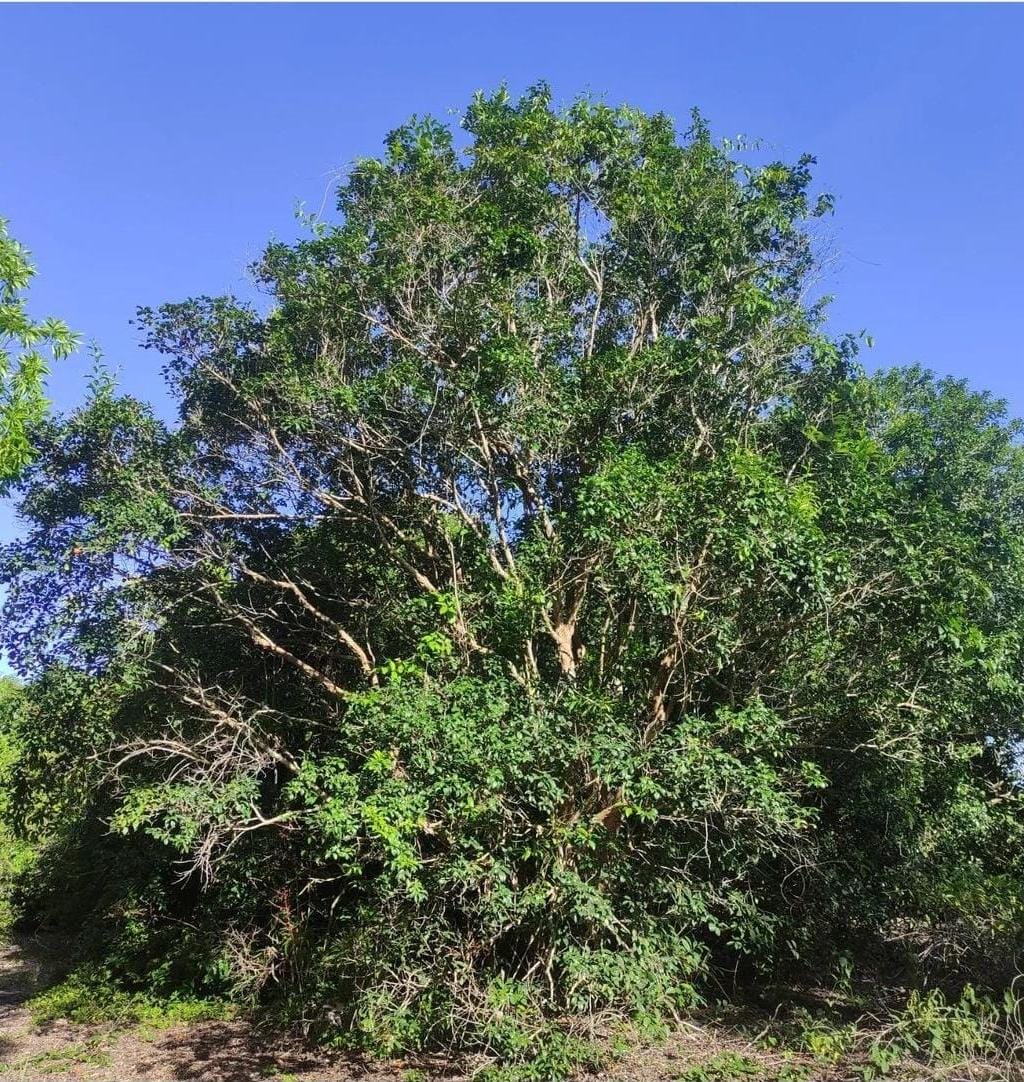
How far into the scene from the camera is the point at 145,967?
33.2 ft

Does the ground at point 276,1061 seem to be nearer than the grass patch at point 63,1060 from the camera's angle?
Yes

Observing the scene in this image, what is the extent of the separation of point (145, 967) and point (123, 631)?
5230 mm

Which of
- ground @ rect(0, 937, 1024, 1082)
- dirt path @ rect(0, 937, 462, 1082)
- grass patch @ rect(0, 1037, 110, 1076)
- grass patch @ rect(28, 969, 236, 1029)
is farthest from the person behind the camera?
grass patch @ rect(28, 969, 236, 1029)

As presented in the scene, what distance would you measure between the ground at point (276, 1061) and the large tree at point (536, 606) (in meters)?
0.45

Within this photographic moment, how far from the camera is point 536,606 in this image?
7566mm

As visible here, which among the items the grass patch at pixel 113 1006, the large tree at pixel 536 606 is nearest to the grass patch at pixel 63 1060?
the grass patch at pixel 113 1006

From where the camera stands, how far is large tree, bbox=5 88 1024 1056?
6848mm

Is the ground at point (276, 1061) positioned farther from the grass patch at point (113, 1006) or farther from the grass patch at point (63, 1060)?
the grass patch at point (113, 1006)

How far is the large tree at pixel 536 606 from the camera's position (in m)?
6.85

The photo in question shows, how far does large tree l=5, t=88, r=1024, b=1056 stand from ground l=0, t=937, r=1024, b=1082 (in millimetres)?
452

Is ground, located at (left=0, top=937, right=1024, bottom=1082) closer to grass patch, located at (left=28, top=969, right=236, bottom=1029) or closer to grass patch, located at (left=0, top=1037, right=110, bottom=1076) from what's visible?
grass patch, located at (left=0, top=1037, right=110, bottom=1076)

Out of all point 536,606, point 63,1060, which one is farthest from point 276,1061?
point 536,606

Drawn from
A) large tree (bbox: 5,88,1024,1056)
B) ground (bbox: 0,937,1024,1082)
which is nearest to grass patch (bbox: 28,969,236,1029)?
ground (bbox: 0,937,1024,1082)

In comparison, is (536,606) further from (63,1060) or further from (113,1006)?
(113,1006)
